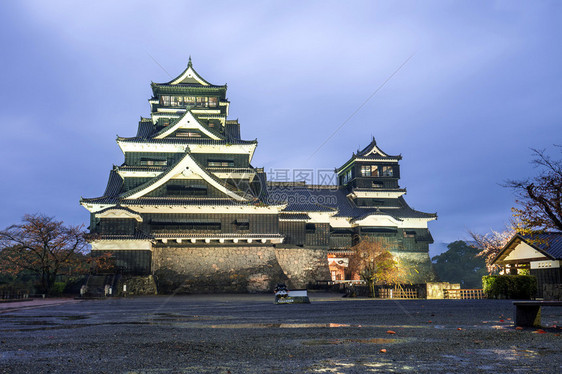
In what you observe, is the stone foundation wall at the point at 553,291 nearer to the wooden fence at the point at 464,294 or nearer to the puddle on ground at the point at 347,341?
the wooden fence at the point at 464,294

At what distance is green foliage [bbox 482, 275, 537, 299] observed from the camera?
2216 centimetres

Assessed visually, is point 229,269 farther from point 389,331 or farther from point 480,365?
point 480,365

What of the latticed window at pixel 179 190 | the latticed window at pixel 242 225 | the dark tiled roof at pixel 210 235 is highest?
the latticed window at pixel 179 190

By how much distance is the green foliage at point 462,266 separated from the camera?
59.7 meters

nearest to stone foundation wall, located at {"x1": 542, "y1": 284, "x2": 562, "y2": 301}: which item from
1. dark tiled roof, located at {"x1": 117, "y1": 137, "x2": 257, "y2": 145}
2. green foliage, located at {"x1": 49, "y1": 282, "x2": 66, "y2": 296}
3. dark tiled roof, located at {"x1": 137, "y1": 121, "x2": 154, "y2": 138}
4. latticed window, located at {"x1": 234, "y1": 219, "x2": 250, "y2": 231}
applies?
latticed window, located at {"x1": 234, "y1": 219, "x2": 250, "y2": 231}

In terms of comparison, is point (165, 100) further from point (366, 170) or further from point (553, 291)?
point (553, 291)

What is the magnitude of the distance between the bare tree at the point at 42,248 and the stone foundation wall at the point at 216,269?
565cm

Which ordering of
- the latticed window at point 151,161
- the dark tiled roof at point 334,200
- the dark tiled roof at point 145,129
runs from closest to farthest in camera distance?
1. the latticed window at point 151,161
2. the dark tiled roof at point 145,129
3. the dark tiled roof at point 334,200

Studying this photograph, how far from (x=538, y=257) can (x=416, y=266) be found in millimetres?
22650

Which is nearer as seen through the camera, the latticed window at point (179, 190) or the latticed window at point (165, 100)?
the latticed window at point (179, 190)

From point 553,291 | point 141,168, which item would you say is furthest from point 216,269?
point 553,291

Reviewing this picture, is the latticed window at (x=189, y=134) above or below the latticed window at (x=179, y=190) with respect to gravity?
above

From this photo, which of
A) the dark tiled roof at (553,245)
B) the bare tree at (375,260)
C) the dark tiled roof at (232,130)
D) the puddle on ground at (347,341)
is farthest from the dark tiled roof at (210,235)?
the puddle on ground at (347,341)

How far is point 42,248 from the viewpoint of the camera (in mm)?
26234
